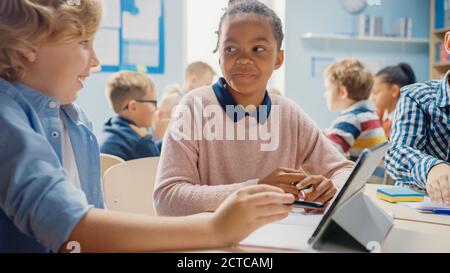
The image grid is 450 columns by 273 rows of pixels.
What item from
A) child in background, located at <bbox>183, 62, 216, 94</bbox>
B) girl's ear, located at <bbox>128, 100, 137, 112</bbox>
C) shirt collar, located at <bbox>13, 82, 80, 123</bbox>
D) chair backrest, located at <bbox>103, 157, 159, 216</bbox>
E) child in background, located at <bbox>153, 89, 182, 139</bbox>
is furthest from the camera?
child in background, located at <bbox>183, 62, 216, 94</bbox>

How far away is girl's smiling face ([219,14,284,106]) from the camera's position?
830 millimetres

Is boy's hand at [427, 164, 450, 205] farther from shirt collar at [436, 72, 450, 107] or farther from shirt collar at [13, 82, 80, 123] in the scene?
shirt collar at [13, 82, 80, 123]

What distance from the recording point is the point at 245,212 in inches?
19.8

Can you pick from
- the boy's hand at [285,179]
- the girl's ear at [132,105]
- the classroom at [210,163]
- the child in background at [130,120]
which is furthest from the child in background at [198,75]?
the boy's hand at [285,179]

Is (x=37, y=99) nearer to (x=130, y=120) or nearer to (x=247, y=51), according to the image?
(x=247, y=51)

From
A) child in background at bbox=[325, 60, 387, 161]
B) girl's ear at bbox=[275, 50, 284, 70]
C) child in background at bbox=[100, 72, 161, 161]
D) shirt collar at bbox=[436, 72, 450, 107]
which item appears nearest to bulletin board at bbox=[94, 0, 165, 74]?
child in background at bbox=[100, 72, 161, 161]

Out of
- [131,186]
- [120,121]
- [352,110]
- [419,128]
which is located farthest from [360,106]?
[131,186]

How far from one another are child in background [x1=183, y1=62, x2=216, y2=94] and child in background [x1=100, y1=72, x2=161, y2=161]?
0.77m

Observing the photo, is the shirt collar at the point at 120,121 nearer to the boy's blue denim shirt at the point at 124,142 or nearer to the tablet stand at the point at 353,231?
the boy's blue denim shirt at the point at 124,142

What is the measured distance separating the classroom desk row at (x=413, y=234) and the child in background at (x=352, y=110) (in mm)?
1021

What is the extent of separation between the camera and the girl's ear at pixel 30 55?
1.88ft

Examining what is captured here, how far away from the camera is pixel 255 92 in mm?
883

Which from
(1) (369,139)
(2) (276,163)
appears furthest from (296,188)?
(1) (369,139)
